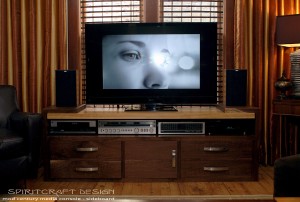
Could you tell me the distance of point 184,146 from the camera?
3566 mm

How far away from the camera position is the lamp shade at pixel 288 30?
372 cm

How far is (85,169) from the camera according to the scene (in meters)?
3.56

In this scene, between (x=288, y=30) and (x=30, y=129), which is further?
(x=288, y=30)

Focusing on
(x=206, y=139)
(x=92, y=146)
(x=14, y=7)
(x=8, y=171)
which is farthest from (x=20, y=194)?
(x=14, y=7)

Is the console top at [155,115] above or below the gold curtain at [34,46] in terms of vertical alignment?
below

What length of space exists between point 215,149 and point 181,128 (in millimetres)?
356

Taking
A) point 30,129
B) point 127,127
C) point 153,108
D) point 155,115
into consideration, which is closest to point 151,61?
point 153,108

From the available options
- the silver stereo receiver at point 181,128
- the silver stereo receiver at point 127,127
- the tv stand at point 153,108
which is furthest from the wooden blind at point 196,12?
the silver stereo receiver at point 127,127

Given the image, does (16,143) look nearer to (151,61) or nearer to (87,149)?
(87,149)

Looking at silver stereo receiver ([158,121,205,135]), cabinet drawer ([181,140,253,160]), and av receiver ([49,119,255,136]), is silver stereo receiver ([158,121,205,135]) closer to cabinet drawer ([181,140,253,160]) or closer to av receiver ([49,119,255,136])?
av receiver ([49,119,255,136])

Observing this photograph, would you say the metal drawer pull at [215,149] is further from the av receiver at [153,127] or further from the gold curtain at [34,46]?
the gold curtain at [34,46]

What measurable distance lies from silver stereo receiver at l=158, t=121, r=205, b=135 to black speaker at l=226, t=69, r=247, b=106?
0.42 meters

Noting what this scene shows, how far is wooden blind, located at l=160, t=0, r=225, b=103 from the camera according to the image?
4.21 meters

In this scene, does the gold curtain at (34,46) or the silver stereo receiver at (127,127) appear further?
the gold curtain at (34,46)
